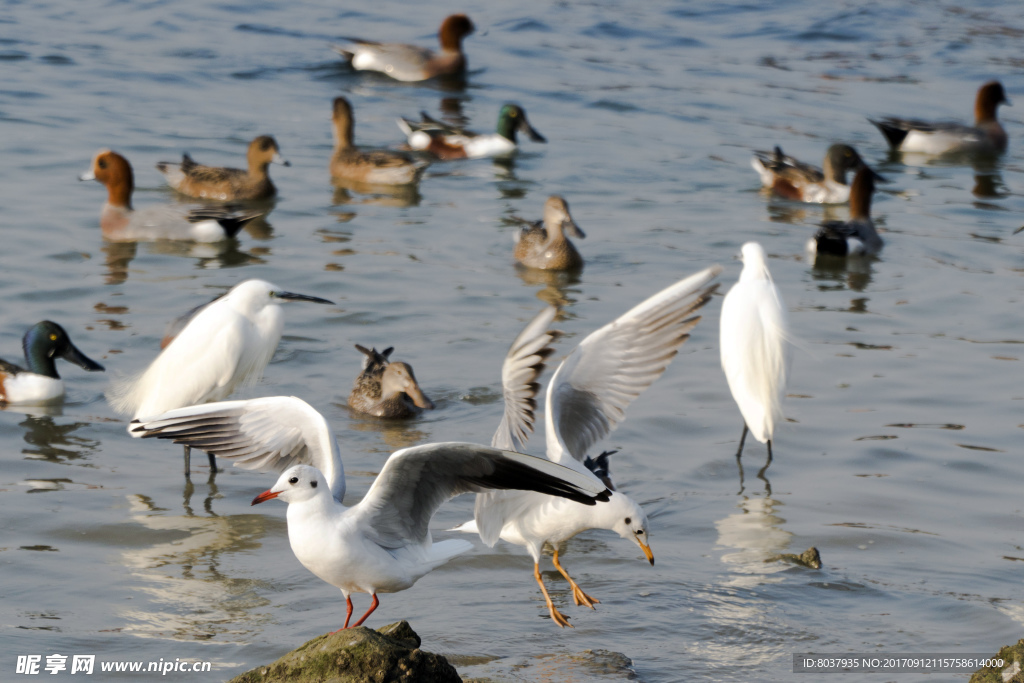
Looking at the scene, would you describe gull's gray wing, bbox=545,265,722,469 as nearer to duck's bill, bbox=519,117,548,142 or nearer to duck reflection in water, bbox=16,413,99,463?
duck reflection in water, bbox=16,413,99,463

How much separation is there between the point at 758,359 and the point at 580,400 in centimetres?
190

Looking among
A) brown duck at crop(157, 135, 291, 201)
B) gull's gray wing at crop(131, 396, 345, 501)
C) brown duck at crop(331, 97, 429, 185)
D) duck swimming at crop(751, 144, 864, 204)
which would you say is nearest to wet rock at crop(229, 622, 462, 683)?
gull's gray wing at crop(131, 396, 345, 501)

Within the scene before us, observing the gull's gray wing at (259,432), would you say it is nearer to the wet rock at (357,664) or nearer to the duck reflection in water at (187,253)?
the wet rock at (357,664)

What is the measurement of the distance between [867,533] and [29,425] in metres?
5.38

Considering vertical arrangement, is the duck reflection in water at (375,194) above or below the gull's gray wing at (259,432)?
below

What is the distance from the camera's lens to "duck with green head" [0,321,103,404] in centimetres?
866

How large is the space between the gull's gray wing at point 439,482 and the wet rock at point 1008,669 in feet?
4.81

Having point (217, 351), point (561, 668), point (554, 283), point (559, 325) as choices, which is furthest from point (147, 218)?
point (561, 668)

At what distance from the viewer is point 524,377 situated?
18.1ft

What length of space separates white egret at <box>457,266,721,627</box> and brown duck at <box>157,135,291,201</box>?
845cm

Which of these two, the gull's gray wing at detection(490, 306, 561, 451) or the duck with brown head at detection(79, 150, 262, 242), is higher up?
the gull's gray wing at detection(490, 306, 561, 451)

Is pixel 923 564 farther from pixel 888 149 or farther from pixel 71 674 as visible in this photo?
pixel 888 149

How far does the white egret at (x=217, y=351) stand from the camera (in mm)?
7629

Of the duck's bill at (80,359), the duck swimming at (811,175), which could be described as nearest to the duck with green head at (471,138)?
the duck swimming at (811,175)
